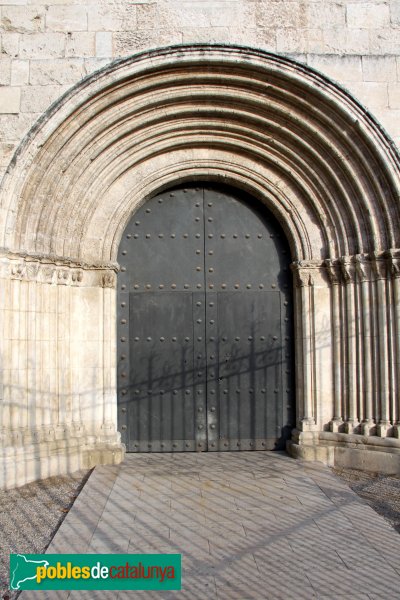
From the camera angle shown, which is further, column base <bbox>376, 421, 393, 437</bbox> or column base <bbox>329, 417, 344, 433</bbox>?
column base <bbox>329, 417, 344, 433</bbox>

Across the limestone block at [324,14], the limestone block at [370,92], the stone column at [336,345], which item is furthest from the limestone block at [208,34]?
the stone column at [336,345]

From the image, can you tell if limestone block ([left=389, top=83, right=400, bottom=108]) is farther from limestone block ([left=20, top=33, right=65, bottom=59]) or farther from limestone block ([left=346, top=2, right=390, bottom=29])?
limestone block ([left=20, top=33, right=65, bottom=59])

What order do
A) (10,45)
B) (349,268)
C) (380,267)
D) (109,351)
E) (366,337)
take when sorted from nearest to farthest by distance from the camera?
1. (10,45)
2. (380,267)
3. (366,337)
4. (349,268)
5. (109,351)

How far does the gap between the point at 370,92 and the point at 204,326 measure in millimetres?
3159

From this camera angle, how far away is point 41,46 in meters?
6.33

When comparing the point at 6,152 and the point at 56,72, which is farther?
the point at 56,72

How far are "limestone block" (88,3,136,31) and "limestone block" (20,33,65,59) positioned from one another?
1.22 feet

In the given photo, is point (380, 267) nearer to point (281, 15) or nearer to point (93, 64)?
point (281, 15)

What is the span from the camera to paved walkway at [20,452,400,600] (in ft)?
11.4

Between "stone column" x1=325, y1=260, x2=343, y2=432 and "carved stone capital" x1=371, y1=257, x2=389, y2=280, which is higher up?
"carved stone capital" x1=371, y1=257, x2=389, y2=280

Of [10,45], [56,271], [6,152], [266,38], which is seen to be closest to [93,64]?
[10,45]

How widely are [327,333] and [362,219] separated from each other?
1.33 metres

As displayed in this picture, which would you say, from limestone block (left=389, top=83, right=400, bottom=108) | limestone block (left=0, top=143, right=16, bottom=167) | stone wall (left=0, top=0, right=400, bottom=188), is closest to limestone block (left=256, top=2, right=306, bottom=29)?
stone wall (left=0, top=0, right=400, bottom=188)

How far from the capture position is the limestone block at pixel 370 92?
20.9 ft
